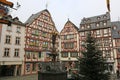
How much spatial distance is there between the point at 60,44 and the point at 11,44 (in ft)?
48.1

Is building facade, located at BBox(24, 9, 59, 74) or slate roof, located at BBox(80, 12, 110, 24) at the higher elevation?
slate roof, located at BBox(80, 12, 110, 24)

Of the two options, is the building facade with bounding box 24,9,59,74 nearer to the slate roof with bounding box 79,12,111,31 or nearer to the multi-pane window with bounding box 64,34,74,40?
the multi-pane window with bounding box 64,34,74,40

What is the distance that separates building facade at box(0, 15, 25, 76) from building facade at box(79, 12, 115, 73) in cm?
1454

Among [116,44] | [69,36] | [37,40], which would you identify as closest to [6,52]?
[37,40]

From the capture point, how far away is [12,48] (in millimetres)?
26562

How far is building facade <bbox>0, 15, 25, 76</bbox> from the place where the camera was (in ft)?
82.5

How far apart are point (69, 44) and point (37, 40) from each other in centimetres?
877

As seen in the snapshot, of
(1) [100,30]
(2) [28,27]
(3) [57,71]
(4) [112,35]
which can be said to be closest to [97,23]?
(1) [100,30]

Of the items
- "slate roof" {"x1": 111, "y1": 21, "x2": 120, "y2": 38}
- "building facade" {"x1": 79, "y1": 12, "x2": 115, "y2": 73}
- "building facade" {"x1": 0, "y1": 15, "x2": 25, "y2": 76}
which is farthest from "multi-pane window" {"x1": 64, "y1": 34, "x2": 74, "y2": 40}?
"building facade" {"x1": 0, "y1": 15, "x2": 25, "y2": 76}

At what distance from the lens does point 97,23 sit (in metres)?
33.3

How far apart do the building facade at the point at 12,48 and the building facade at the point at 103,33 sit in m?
14.5

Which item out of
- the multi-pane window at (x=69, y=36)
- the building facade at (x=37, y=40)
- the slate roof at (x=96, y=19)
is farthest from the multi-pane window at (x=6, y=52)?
the slate roof at (x=96, y=19)

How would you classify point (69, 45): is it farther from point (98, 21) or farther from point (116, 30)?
point (116, 30)

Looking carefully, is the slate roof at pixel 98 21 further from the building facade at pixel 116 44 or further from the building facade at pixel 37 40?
the building facade at pixel 37 40
